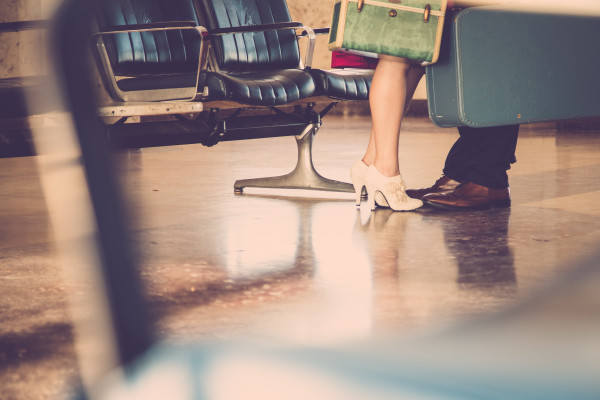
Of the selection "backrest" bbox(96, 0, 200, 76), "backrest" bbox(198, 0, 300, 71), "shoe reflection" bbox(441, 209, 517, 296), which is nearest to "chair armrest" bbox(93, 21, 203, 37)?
"backrest" bbox(96, 0, 200, 76)

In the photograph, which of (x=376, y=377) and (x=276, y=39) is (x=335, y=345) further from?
(x=276, y=39)

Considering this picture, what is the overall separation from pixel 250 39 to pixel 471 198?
127cm

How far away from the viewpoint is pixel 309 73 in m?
2.96

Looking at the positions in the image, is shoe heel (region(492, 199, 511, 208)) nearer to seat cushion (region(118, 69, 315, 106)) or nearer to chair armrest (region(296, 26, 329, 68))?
seat cushion (region(118, 69, 315, 106))

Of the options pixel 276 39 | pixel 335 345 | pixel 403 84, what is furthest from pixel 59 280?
pixel 276 39

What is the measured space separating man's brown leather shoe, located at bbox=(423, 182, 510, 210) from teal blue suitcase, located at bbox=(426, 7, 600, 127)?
2.35 feet

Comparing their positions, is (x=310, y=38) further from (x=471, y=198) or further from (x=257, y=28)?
(x=471, y=198)

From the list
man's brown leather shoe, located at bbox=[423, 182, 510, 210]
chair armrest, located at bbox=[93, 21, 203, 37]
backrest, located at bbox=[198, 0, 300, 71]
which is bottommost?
man's brown leather shoe, located at bbox=[423, 182, 510, 210]

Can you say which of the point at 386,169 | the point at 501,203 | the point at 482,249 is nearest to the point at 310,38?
the point at 386,169

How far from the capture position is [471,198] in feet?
8.60

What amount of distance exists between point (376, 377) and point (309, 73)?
6.70 feet

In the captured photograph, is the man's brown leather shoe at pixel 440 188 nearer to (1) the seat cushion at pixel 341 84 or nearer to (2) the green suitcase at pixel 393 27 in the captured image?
(1) the seat cushion at pixel 341 84

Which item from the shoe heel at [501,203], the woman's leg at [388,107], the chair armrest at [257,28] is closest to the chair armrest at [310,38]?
the chair armrest at [257,28]

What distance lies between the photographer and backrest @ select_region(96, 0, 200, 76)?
2924mm
